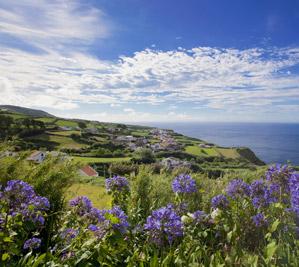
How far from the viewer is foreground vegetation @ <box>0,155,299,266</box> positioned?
101 inches

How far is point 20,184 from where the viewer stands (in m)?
2.74

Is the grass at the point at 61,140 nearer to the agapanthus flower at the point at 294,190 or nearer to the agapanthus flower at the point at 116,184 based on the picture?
the agapanthus flower at the point at 116,184

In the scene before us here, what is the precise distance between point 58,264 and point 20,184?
2.59ft

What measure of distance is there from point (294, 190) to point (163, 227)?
4.85ft

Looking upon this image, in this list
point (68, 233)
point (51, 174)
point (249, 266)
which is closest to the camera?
point (249, 266)

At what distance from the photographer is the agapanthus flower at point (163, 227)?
2701 mm

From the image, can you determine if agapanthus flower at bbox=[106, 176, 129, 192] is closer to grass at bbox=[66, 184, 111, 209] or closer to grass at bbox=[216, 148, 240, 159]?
grass at bbox=[66, 184, 111, 209]

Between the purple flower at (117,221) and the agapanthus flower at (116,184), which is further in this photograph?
the agapanthus flower at (116,184)

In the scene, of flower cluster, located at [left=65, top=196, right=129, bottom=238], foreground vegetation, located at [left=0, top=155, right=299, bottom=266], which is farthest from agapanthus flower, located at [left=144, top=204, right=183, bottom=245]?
flower cluster, located at [left=65, top=196, right=129, bottom=238]

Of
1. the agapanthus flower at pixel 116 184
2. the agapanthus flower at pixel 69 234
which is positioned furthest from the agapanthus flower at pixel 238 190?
the agapanthus flower at pixel 69 234

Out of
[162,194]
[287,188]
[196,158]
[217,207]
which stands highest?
[287,188]

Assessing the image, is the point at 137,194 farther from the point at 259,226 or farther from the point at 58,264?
the point at 58,264

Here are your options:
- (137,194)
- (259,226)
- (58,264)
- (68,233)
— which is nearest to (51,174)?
(137,194)

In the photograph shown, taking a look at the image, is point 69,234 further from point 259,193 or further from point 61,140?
point 61,140
